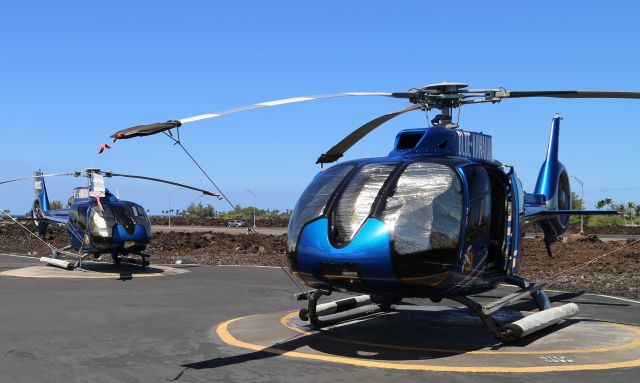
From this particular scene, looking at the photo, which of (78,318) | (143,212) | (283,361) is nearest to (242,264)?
(143,212)

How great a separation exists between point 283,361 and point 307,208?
6.63 feet

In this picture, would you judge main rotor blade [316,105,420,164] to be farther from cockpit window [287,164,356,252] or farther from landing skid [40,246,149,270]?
landing skid [40,246,149,270]

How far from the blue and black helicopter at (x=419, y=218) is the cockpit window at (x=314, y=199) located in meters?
0.02

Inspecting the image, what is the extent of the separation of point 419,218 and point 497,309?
7.26 feet

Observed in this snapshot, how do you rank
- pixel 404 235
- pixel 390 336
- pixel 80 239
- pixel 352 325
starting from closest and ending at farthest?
pixel 404 235 < pixel 390 336 < pixel 352 325 < pixel 80 239

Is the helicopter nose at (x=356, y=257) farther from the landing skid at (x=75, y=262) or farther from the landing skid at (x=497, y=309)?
the landing skid at (x=75, y=262)

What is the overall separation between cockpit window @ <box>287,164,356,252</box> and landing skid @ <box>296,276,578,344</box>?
1124 millimetres

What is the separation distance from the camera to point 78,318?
37.3ft

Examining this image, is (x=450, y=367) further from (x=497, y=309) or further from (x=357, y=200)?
(x=357, y=200)

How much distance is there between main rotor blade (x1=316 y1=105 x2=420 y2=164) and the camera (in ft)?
32.6

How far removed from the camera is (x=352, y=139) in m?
10.1

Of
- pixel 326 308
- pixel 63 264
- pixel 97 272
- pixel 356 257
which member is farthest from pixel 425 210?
pixel 63 264

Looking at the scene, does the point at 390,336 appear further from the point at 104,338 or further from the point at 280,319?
the point at 104,338

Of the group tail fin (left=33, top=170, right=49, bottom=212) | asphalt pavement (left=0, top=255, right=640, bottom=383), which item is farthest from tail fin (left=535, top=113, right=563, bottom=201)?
tail fin (left=33, top=170, right=49, bottom=212)
